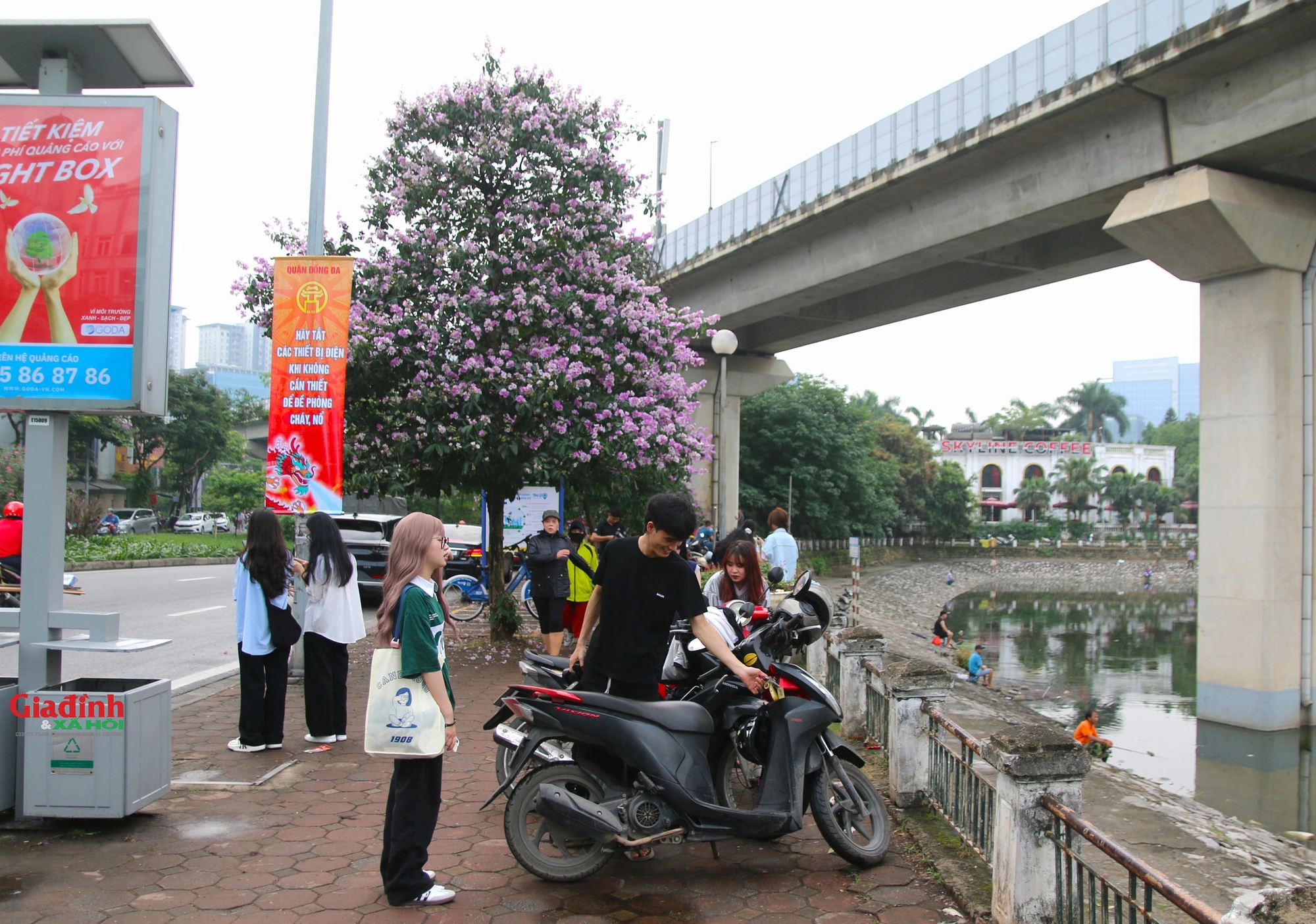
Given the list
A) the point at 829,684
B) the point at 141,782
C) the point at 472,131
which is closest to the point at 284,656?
the point at 141,782

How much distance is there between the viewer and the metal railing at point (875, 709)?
276 inches

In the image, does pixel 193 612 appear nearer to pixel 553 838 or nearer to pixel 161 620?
pixel 161 620

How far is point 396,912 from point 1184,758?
50.9 feet

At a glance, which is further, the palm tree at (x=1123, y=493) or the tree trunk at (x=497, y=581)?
the palm tree at (x=1123, y=493)

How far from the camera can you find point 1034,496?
292 ft

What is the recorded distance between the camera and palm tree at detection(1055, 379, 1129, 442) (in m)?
113

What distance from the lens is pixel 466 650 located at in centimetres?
1205

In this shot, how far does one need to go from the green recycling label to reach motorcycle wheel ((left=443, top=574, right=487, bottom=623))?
31.9 feet

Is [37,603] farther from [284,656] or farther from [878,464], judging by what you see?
[878,464]

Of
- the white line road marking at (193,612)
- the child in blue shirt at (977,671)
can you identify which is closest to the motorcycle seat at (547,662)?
the white line road marking at (193,612)

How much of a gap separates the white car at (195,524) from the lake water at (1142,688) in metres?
36.1

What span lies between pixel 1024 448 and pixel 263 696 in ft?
315

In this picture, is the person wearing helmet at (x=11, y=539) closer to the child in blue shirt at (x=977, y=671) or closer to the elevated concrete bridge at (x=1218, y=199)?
the elevated concrete bridge at (x=1218, y=199)

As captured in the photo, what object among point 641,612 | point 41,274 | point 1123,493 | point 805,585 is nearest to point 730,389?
point 805,585
